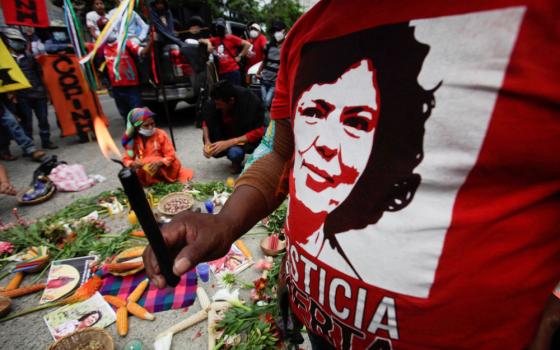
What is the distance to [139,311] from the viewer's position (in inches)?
89.0

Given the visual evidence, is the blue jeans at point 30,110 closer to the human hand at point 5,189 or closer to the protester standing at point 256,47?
the human hand at point 5,189

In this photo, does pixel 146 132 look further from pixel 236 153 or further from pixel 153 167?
pixel 236 153

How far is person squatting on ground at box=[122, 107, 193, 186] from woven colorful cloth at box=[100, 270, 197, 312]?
6.29ft

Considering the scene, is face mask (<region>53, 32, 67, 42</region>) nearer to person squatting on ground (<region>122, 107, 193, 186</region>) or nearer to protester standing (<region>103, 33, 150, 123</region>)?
protester standing (<region>103, 33, 150, 123</region>)

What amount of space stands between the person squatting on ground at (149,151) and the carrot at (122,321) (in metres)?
2.31

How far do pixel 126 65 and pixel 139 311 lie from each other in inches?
197

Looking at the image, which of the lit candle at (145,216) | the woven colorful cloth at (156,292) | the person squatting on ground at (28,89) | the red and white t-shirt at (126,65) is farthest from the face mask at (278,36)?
the lit candle at (145,216)

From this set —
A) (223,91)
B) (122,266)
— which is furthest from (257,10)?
(122,266)

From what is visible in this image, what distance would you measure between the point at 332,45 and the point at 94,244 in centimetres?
333

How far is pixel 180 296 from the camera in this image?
2.42 metres

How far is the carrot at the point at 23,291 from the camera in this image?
2.49 m

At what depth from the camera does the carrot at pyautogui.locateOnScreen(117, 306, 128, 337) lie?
2129 mm

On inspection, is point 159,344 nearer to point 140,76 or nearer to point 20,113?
point 140,76

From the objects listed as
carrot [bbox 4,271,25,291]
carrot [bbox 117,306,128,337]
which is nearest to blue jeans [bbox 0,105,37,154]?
carrot [bbox 4,271,25,291]
